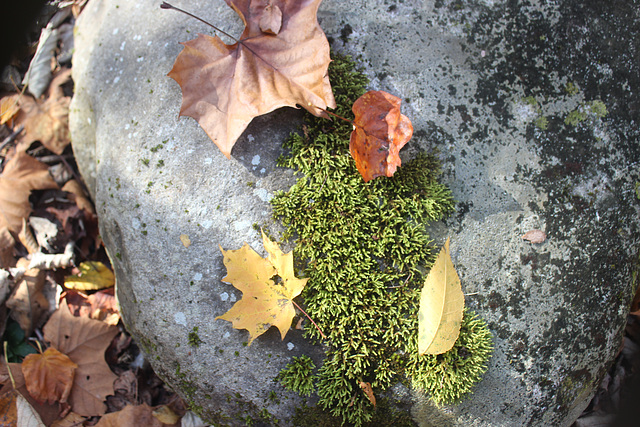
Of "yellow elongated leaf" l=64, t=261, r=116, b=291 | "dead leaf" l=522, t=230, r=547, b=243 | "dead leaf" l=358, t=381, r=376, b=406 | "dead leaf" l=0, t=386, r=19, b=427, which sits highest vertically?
"dead leaf" l=522, t=230, r=547, b=243

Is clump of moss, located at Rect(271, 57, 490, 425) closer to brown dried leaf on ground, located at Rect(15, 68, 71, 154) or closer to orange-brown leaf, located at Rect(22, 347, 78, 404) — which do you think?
orange-brown leaf, located at Rect(22, 347, 78, 404)

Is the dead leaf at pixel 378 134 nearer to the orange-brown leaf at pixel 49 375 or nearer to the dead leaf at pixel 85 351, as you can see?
the dead leaf at pixel 85 351

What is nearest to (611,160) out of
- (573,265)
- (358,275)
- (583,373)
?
(573,265)

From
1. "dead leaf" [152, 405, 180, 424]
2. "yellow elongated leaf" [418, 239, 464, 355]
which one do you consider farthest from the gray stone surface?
"dead leaf" [152, 405, 180, 424]

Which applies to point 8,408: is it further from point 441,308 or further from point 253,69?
point 441,308

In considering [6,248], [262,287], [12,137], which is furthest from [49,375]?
[12,137]
